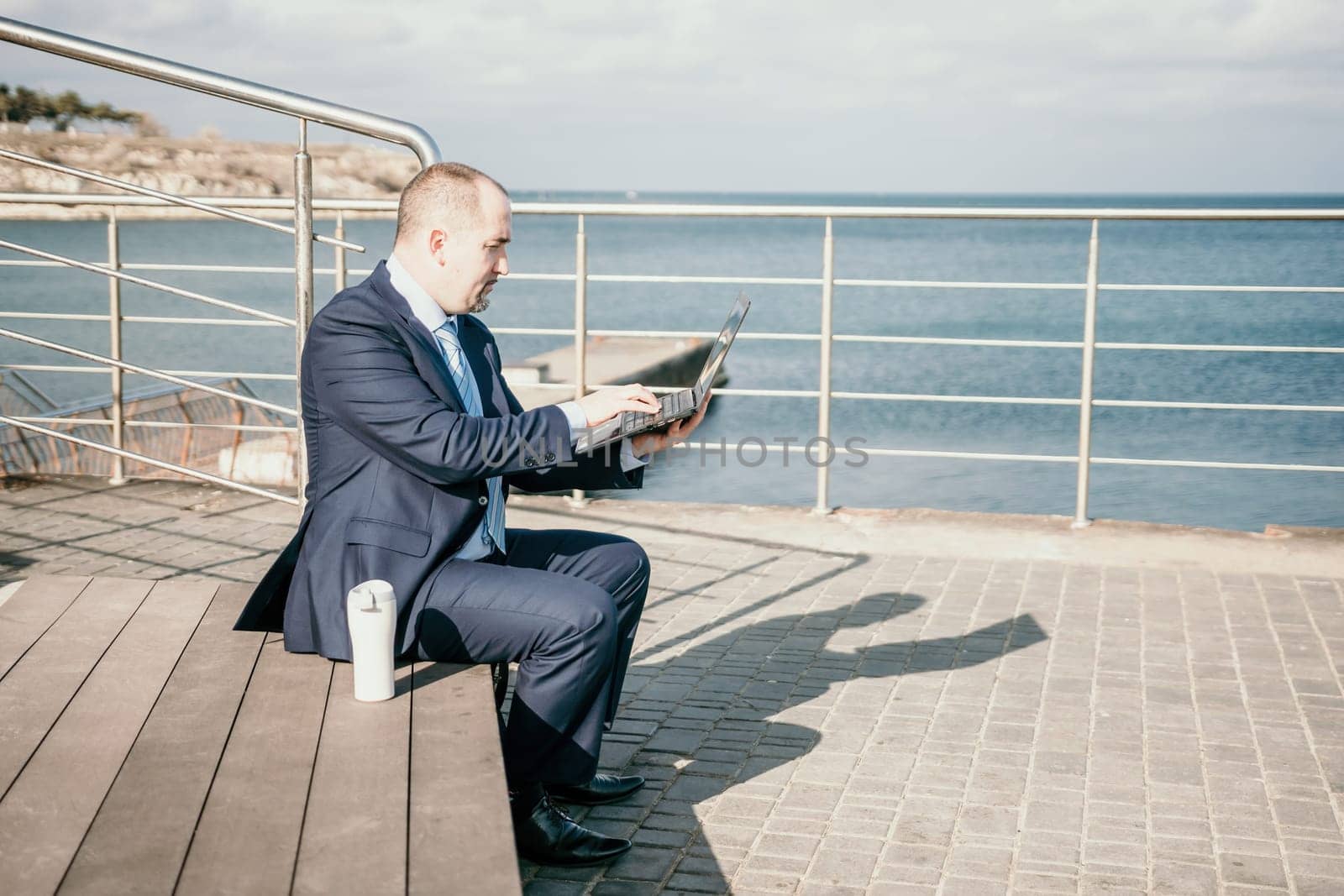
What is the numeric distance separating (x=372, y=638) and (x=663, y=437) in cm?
95

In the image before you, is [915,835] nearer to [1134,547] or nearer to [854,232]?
[1134,547]

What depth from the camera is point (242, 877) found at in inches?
69.1

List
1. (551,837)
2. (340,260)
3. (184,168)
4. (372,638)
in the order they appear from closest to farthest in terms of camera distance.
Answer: (372,638)
(551,837)
(340,260)
(184,168)

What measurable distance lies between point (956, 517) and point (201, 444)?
654 centimetres

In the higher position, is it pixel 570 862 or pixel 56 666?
pixel 56 666

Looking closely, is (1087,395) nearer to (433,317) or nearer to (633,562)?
(633,562)

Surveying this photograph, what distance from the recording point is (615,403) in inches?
107

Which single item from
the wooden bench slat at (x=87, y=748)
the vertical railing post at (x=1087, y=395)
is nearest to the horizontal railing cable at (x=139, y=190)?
the wooden bench slat at (x=87, y=748)

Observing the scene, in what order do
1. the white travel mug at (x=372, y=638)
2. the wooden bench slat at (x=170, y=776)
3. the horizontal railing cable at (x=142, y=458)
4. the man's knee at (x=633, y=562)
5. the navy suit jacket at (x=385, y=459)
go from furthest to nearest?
the horizontal railing cable at (x=142, y=458) → the man's knee at (x=633, y=562) → the navy suit jacket at (x=385, y=459) → the white travel mug at (x=372, y=638) → the wooden bench slat at (x=170, y=776)

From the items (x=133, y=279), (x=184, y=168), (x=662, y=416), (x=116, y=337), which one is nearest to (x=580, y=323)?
(x=116, y=337)

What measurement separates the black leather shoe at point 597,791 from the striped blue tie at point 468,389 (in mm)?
651

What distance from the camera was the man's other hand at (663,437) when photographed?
3004 millimetres

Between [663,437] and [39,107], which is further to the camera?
[39,107]

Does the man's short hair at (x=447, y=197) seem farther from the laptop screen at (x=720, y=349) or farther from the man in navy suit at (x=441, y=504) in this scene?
the laptop screen at (x=720, y=349)
